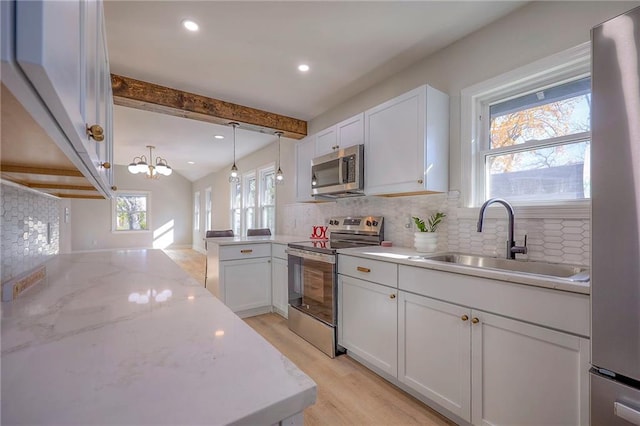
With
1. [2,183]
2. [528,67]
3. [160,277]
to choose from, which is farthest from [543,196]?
[2,183]

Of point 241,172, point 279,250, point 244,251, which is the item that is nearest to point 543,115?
point 279,250

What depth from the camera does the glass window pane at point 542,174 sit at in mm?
1673

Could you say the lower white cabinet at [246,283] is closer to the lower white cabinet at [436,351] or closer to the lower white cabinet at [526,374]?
the lower white cabinet at [436,351]

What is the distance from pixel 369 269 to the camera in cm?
206

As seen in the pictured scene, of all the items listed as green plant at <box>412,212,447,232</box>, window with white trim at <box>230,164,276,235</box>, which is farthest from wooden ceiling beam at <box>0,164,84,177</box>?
window with white trim at <box>230,164,276,235</box>

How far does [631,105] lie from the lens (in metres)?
0.90

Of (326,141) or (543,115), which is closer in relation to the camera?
(543,115)

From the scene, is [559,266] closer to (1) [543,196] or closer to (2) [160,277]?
(1) [543,196]

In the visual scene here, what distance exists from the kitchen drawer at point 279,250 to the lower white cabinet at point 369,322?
102cm

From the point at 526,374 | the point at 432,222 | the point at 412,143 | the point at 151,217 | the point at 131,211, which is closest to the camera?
the point at 526,374

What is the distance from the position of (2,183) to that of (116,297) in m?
0.65

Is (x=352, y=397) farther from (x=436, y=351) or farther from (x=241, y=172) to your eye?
(x=241, y=172)

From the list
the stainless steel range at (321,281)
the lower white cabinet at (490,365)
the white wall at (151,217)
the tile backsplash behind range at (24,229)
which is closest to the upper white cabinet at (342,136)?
the stainless steel range at (321,281)

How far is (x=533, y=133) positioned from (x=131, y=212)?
10230mm
